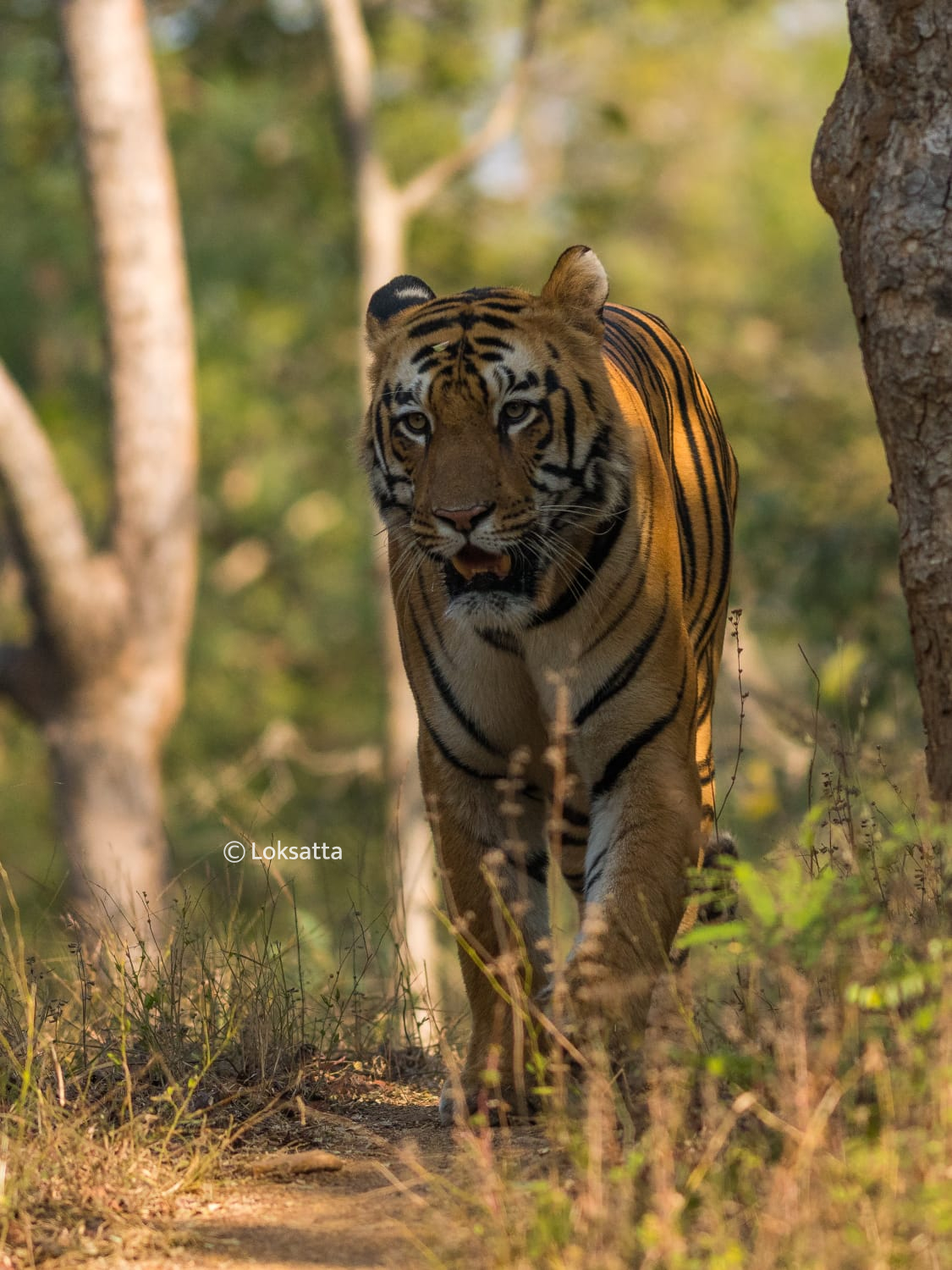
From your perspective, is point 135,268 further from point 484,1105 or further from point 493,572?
point 484,1105

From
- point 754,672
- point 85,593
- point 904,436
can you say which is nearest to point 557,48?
point 754,672

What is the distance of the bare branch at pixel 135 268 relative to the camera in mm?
11094

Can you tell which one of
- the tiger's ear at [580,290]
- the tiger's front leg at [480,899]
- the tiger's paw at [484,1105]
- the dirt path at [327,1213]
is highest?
the tiger's ear at [580,290]

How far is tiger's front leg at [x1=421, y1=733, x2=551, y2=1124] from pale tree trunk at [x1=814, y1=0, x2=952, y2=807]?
1.10m

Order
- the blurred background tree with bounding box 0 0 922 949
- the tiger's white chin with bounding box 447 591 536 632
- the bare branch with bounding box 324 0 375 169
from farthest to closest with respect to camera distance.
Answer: the blurred background tree with bounding box 0 0 922 949
the bare branch with bounding box 324 0 375 169
the tiger's white chin with bounding box 447 591 536 632

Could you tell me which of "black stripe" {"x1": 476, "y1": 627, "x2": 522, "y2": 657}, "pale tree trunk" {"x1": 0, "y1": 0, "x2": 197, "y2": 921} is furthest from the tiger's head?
"pale tree trunk" {"x1": 0, "y1": 0, "x2": 197, "y2": 921}

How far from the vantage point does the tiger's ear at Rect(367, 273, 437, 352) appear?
4723 millimetres

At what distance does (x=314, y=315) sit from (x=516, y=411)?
15856mm

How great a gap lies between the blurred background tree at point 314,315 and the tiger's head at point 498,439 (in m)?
7.42

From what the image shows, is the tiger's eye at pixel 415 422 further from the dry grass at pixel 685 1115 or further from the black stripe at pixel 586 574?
the dry grass at pixel 685 1115

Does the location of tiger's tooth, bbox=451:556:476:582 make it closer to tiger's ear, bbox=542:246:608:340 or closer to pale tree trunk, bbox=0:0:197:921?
tiger's ear, bbox=542:246:608:340

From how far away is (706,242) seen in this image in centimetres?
2931

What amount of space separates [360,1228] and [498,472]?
1782mm

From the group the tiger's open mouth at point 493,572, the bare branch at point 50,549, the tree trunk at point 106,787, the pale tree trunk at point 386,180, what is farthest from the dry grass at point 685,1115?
the pale tree trunk at point 386,180
